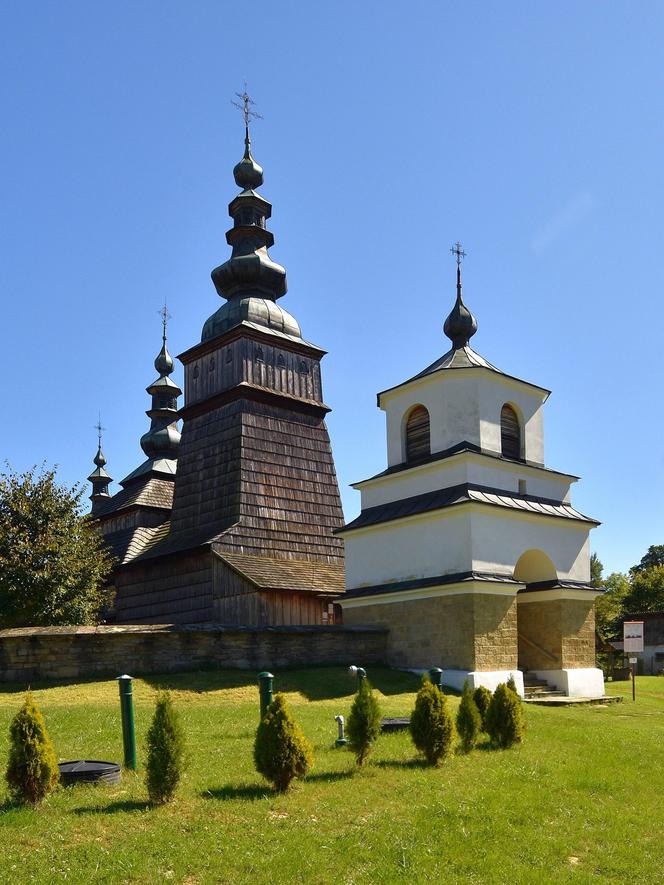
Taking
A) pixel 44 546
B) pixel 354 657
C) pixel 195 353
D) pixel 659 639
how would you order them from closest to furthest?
1. pixel 354 657
2. pixel 44 546
3. pixel 195 353
4. pixel 659 639

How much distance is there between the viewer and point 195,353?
33031 millimetres

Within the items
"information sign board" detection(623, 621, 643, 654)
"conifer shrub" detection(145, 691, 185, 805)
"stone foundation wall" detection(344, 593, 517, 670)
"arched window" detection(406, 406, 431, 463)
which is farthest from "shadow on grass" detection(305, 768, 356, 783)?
"arched window" detection(406, 406, 431, 463)

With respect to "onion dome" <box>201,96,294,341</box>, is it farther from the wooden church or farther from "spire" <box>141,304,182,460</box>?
"spire" <box>141,304,182,460</box>

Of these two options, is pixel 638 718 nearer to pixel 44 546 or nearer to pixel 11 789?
pixel 11 789

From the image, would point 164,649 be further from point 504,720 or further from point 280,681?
point 504,720

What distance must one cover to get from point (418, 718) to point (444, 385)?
41.8 ft

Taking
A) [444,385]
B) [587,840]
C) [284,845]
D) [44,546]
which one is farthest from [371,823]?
[44,546]

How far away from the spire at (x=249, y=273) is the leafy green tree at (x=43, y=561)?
35.1 ft

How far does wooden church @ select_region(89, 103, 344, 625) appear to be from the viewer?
27250 mm

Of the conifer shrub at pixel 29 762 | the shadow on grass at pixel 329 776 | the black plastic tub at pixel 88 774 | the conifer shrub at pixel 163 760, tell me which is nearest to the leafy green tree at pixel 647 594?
the shadow on grass at pixel 329 776

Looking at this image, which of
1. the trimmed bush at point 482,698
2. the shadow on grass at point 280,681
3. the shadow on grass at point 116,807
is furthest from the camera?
the shadow on grass at point 280,681

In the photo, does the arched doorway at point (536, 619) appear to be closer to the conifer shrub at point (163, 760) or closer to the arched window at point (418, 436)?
the arched window at point (418, 436)

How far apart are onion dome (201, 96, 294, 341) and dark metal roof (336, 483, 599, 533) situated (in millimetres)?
12642

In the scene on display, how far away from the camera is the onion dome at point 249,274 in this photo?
32.8m
